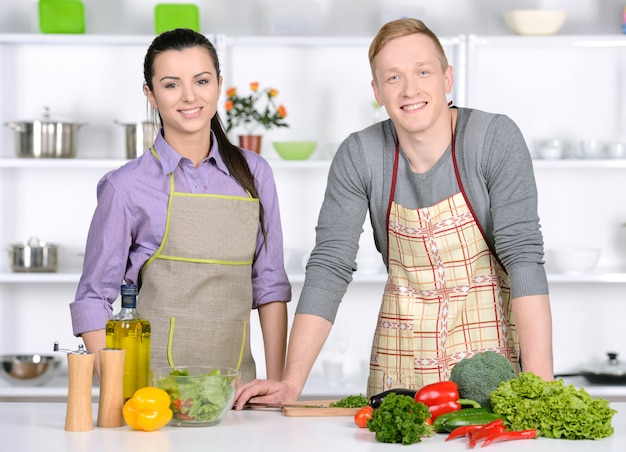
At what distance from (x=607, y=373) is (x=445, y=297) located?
6.78 feet

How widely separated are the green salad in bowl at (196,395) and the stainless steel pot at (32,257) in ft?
8.29

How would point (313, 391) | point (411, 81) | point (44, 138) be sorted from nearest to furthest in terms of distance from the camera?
point (411, 81) < point (313, 391) < point (44, 138)

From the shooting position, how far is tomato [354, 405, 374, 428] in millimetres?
1695

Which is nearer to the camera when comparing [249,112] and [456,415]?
[456,415]

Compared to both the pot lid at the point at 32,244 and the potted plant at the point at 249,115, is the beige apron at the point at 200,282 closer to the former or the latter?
the potted plant at the point at 249,115

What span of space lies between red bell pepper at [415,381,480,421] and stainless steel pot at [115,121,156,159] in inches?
102

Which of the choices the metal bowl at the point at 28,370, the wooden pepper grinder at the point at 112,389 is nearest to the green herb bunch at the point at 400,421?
the wooden pepper grinder at the point at 112,389

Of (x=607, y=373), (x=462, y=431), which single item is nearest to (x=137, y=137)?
(x=607, y=373)

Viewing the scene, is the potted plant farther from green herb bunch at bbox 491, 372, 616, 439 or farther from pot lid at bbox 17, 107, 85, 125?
green herb bunch at bbox 491, 372, 616, 439

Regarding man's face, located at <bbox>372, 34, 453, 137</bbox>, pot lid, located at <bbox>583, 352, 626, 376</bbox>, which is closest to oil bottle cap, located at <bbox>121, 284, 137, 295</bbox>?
man's face, located at <bbox>372, 34, 453, 137</bbox>

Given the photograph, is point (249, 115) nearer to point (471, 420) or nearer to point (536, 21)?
point (536, 21)

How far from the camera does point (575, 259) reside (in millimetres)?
4059

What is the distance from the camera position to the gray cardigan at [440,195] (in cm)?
207

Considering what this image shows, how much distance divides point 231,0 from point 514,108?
4.56 feet
